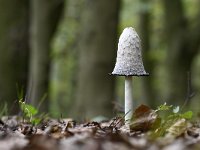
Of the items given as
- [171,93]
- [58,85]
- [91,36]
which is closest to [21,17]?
[91,36]

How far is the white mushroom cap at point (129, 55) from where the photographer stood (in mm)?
3047

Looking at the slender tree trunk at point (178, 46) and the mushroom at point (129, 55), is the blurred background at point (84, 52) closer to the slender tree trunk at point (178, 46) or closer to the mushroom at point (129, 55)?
the slender tree trunk at point (178, 46)

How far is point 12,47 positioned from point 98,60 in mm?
1652

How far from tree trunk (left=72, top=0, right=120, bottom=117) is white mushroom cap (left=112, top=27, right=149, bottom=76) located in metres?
4.46

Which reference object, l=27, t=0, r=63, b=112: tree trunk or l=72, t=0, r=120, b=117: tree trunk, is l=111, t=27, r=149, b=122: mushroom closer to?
l=72, t=0, r=120, b=117: tree trunk

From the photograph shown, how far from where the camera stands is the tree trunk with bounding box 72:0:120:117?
772 cm

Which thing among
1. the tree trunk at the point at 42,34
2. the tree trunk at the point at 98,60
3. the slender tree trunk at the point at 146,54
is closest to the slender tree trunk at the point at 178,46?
the tree trunk at the point at 42,34

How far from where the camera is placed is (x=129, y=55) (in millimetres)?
3059

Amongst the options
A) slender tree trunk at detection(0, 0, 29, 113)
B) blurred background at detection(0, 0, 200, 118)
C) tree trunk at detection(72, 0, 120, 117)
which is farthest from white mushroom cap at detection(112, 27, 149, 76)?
tree trunk at detection(72, 0, 120, 117)

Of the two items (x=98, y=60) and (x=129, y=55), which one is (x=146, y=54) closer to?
(x=98, y=60)

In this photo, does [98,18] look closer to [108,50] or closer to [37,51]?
[108,50]

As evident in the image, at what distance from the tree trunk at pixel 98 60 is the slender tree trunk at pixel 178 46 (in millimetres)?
3912

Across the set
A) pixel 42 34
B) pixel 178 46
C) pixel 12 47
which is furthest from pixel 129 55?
pixel 178 46

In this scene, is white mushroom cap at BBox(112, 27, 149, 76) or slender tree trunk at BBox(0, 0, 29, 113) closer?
white mushroom cap at BBox(112, 27, 149, 76)
